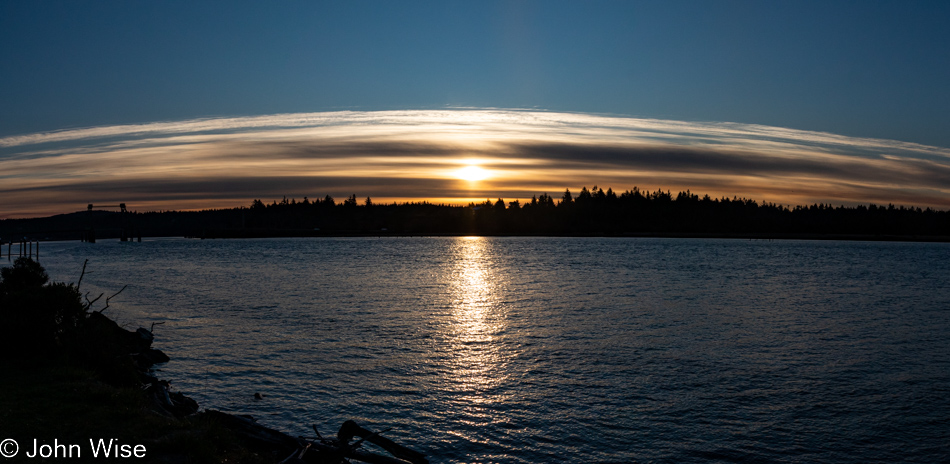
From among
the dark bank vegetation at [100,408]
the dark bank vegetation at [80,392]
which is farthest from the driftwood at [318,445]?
the dark bank vegetation at [80,392]

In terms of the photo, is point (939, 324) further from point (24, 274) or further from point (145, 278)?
point (145, 278)

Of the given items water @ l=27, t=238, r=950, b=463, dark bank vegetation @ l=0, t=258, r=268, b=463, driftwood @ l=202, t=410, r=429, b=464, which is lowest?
water @ l=27, t=238, r=950, b=463

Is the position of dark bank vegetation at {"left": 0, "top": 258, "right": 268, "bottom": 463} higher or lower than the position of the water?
higher

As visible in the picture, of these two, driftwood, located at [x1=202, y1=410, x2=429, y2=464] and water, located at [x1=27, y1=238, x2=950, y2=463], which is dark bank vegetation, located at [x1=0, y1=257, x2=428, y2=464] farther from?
water, located at [x1=27, y1=238, x2=950, y2=463]

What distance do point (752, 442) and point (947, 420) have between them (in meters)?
7.40

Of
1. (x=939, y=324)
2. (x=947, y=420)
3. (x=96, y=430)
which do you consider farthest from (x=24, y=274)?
(x=939, y=324)

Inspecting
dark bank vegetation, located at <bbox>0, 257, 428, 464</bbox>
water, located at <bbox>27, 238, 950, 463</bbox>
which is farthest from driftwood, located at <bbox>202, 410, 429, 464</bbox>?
water, located at <bbox>27, 238, 950, 463</bbox>

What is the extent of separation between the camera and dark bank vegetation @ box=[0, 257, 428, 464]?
11547 millimetres

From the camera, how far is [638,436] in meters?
16.4

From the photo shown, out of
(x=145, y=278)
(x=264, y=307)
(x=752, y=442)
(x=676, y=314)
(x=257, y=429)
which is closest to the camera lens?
(x=257, y=429)

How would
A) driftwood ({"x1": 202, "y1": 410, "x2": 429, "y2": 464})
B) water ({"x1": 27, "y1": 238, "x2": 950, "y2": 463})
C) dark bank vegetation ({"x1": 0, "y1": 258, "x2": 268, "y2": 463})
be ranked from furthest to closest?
1. water ({"x1": 27, "y1": 238, "x2": 950, "y2": 463})
2. driftwood ({"x1": 202, "y1": 410, "x2": 429, "y2": 464})
3. dark bank vegetation ({"x1": 0, "y1": 258, "x2": 268, "y2": 463})

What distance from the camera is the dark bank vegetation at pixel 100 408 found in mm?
11547

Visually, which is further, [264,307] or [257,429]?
[264,307]

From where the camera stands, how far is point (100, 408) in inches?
527
